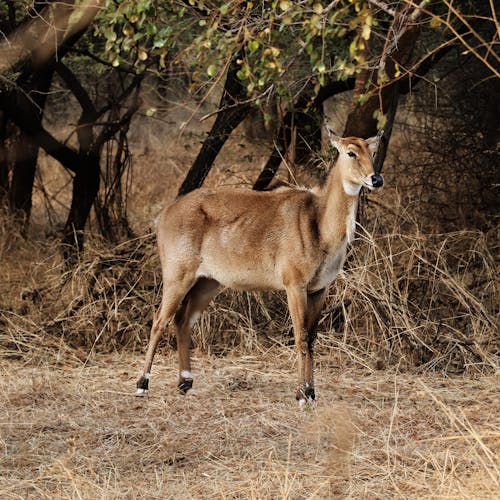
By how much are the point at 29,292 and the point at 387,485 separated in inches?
206

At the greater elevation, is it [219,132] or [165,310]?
[219,132]

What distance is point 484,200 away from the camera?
10555 millimetres

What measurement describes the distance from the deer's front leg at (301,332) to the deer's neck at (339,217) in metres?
0.42

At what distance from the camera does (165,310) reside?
7973mm

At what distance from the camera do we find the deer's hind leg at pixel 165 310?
309 inches

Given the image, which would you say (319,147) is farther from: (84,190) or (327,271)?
(327,271)

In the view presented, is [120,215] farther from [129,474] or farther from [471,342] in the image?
[129,474]

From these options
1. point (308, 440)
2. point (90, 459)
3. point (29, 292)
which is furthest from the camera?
point (29, 292)

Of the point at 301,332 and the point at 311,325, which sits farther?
the point at 311,325

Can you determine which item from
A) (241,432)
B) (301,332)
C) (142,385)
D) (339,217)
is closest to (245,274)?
(301,332)

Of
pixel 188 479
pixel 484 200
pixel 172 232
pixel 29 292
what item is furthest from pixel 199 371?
pixel 484 200

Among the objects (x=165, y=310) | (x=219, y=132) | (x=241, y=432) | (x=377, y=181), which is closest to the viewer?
(x=241, y=432)

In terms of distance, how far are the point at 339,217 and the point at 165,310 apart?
156cm

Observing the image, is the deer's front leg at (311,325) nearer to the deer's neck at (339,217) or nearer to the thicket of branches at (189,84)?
the deer's neck at (339,217)
